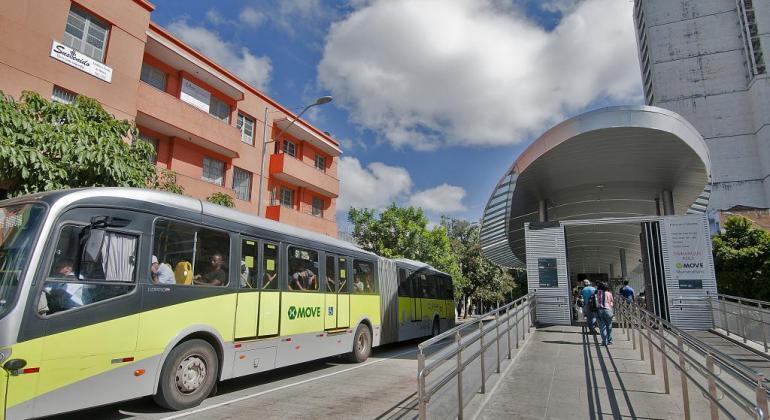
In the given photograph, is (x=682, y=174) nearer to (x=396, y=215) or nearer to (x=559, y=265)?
(x=559, y=265)

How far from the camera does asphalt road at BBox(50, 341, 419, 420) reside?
20.3ft

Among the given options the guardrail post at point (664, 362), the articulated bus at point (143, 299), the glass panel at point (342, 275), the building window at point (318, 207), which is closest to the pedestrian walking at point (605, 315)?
the guardrail post at point (664, 362)

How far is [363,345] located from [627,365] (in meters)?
6.05

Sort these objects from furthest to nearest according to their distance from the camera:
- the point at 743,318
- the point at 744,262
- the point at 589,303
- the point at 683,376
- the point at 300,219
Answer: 1. the point at 300,219
2. the point at 744,262
3. the point at 589,303
4. the point at 743,318
5. the point at 683,376

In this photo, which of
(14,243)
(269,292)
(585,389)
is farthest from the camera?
(269,292)

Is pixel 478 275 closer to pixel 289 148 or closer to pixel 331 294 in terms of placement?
pixel 289 148

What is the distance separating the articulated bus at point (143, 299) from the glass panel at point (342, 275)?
844 millimetres

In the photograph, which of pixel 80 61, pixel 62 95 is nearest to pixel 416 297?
pixel 62 95

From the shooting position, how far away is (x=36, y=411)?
484 centimetres

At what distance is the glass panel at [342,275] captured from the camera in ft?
35.9

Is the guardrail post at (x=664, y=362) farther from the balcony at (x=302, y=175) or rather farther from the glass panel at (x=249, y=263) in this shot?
the balcony at (x=302, y=175)

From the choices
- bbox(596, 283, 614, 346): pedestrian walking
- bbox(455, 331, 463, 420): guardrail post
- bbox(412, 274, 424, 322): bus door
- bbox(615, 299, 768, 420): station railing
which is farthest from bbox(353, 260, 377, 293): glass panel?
bbox(615, 299, 768, 420): station railing

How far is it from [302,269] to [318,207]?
Answer: 18.6 meters

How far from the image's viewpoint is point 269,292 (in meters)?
8.45
